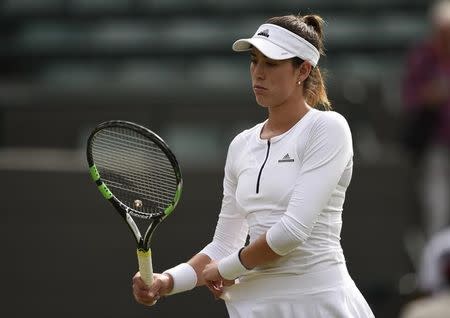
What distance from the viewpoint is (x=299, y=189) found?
3.61m

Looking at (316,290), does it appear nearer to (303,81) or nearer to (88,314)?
(303,81)

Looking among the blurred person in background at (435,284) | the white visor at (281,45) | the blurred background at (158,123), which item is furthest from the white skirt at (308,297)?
the blurred background at (158,123)

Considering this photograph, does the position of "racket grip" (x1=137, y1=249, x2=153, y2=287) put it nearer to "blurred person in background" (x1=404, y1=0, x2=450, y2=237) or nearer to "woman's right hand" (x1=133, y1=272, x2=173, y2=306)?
"woman's right hand" (x1=133, y1=272, x2=173, y2=306)

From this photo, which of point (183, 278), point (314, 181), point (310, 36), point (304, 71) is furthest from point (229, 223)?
point (310, 36)

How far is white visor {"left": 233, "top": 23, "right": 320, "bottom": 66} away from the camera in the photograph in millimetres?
3691

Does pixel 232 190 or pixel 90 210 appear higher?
pixel 232 190

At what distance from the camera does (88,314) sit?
7.85m

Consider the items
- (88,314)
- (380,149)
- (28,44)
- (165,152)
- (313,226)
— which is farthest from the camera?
(28,44)

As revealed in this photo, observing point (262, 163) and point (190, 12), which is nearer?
point (262, 163)

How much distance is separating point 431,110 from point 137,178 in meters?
4.13

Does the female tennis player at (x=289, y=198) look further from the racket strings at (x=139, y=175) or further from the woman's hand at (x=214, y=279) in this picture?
the racket strings at (x=139, y=175)

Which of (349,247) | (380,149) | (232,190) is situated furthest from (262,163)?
(380,149)

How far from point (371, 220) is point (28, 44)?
3487 mm

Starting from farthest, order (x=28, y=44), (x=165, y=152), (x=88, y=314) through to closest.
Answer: (x=28, y=44) → (x=88, y=314) → (x=165, y=152)
